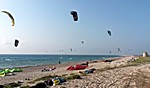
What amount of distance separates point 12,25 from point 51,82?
4.94 metres

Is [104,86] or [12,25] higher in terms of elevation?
[12,25]

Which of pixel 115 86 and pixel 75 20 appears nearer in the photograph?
pixel 75 20

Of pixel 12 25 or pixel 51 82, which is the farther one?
pixel 51 82

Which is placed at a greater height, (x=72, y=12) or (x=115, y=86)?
(x=72, y=12)

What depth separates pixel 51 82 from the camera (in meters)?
19.5

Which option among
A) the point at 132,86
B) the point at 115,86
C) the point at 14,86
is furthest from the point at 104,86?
the point at 14,86

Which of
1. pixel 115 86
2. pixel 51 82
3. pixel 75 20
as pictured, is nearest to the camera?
pixel 75 20

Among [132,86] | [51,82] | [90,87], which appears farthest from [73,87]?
[132,86]

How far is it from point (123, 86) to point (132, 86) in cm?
60

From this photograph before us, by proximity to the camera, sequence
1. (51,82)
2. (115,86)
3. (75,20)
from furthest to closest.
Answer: (51,82), (115,86), (75,20)

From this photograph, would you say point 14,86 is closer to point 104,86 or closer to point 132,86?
point 104,86

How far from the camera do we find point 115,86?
17.9 m

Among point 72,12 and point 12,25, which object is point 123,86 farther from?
point 12,25

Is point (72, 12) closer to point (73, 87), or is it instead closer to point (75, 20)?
point (75, 20)
